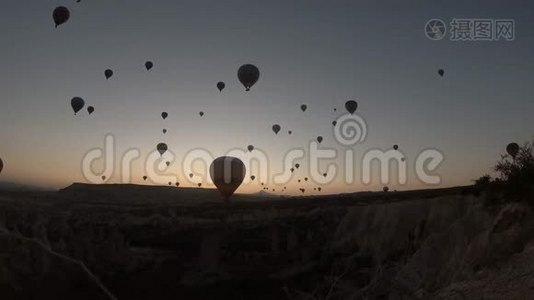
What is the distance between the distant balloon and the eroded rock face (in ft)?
53.2

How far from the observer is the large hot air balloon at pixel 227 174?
4227 cm

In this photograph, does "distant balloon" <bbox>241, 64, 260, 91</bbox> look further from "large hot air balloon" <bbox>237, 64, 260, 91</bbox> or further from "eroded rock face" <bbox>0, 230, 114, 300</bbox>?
"eroded rock face" <bbox>0, 230, 114, 300</bbox>

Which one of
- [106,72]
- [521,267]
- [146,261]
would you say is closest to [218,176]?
[146,261]

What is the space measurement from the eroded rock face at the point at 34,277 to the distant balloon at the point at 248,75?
16213 mm

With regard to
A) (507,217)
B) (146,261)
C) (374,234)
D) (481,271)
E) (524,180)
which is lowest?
(146,261)

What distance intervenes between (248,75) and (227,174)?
38.2ft

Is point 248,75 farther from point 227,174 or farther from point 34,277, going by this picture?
point 34,277

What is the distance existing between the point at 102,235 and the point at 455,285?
40.5 meters

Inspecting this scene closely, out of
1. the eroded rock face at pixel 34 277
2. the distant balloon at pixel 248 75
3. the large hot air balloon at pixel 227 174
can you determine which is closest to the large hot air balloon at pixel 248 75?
the distant balloon at pixel 248 75

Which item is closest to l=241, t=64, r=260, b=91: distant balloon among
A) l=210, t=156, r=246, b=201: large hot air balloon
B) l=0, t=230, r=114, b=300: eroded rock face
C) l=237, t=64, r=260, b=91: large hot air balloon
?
l=237, t=64, r=260, b=91: large hot air balloon

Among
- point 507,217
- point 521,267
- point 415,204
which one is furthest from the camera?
point 415,204

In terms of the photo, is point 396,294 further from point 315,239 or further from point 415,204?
point 315,239

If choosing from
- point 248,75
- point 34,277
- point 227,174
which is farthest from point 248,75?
point 34,277

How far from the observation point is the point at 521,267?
797 centimetres
